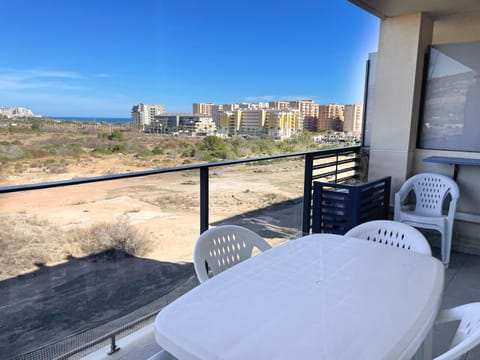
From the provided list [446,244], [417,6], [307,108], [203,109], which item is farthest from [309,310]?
[203,109]

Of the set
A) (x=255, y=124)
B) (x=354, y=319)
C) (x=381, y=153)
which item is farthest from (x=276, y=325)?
(x=255, y=124)

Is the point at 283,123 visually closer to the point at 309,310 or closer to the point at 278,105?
the point at 278,105

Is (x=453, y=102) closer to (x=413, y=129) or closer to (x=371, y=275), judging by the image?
(x=413, y=129)

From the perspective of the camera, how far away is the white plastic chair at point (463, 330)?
0.97 meters

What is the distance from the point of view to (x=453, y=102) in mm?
3670

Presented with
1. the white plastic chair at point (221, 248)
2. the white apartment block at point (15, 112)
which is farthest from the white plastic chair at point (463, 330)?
the white apartment block at point (15, 112)

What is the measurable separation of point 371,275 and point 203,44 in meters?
20.6

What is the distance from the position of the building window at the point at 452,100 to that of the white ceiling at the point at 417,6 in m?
0.34

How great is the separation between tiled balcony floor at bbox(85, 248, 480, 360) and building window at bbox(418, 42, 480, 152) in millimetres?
1147

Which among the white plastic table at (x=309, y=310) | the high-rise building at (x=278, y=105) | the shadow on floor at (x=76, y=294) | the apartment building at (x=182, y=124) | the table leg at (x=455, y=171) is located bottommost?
the shadow on floor at (x=76, y=294)

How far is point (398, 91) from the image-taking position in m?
3.78

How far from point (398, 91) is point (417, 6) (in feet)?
2.65

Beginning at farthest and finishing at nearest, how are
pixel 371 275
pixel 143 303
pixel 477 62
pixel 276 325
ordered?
pixel 477 62 < pixel 143 303 < pixel 371 275 < pixel 276 325

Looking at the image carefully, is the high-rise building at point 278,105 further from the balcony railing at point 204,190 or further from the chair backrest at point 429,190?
the chair backrest at point 429,190
